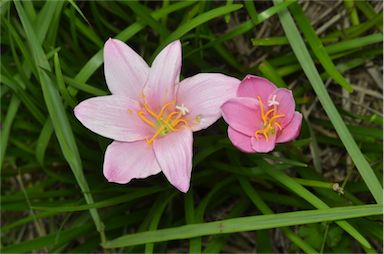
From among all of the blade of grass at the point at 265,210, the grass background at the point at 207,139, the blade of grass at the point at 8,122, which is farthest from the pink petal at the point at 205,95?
the blade of grass at the point at 8,122

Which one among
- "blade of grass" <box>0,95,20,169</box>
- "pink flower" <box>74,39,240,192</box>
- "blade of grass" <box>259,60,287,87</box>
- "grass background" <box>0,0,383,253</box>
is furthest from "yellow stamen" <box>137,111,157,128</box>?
"blade of grass" <box>0,95,20,169</box>

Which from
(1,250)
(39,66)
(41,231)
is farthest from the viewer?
(41,231)

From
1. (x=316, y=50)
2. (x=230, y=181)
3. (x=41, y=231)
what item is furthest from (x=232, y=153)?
(x=41, y=231)

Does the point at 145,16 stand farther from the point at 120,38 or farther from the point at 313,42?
the point at 313,42

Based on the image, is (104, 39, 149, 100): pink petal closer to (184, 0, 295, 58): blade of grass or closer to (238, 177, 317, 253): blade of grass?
(184, 0, 295, 58): blade of grass

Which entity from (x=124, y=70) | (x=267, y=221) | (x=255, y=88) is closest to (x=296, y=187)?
(x=267, y=221)

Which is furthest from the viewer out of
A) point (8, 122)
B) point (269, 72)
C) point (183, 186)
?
point (8, 122)

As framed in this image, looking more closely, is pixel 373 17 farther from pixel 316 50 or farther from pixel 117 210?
pixel 117 210
